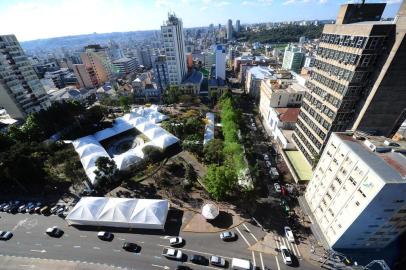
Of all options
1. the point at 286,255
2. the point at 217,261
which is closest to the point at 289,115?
the point at 286,255

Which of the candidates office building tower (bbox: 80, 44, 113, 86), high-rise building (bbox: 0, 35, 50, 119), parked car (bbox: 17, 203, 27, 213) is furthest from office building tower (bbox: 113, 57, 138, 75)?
parked car (bbox: 17, 203, 27, 213)

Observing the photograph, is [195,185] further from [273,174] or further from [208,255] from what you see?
[273,174]

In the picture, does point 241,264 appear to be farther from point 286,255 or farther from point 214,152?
point 214,152

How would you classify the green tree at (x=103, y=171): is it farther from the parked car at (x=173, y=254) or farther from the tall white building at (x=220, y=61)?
the tall white building at (x=220, y=61)

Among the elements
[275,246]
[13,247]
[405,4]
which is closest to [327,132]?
[405,4]

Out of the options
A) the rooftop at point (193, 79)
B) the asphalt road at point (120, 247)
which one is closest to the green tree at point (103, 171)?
the asphalt road at point (120, 247)
